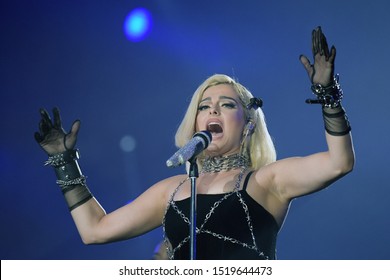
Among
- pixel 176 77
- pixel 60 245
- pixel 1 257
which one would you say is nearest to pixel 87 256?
pixel 60 245

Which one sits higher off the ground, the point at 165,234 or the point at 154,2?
the point at 154,2

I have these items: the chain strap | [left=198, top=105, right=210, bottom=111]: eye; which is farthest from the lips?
the chain strap

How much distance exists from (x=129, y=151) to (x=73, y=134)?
1200 millimetres

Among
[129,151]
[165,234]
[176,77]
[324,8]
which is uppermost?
[324,8]

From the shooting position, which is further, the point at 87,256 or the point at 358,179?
the point at 87,256

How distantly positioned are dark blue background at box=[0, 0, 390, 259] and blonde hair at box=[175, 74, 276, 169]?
0.76m

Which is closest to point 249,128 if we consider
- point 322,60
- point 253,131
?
point 253,131

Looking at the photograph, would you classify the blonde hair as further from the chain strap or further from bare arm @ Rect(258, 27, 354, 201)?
bare arm @ Rect(258, 27, 354, 201)

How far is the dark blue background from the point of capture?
11.7 feet

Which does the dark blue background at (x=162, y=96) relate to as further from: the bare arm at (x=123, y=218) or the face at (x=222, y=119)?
the bare arm at (x=123, y=218)

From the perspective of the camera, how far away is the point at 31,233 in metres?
4.04

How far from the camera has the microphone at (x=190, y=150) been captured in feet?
6.71
